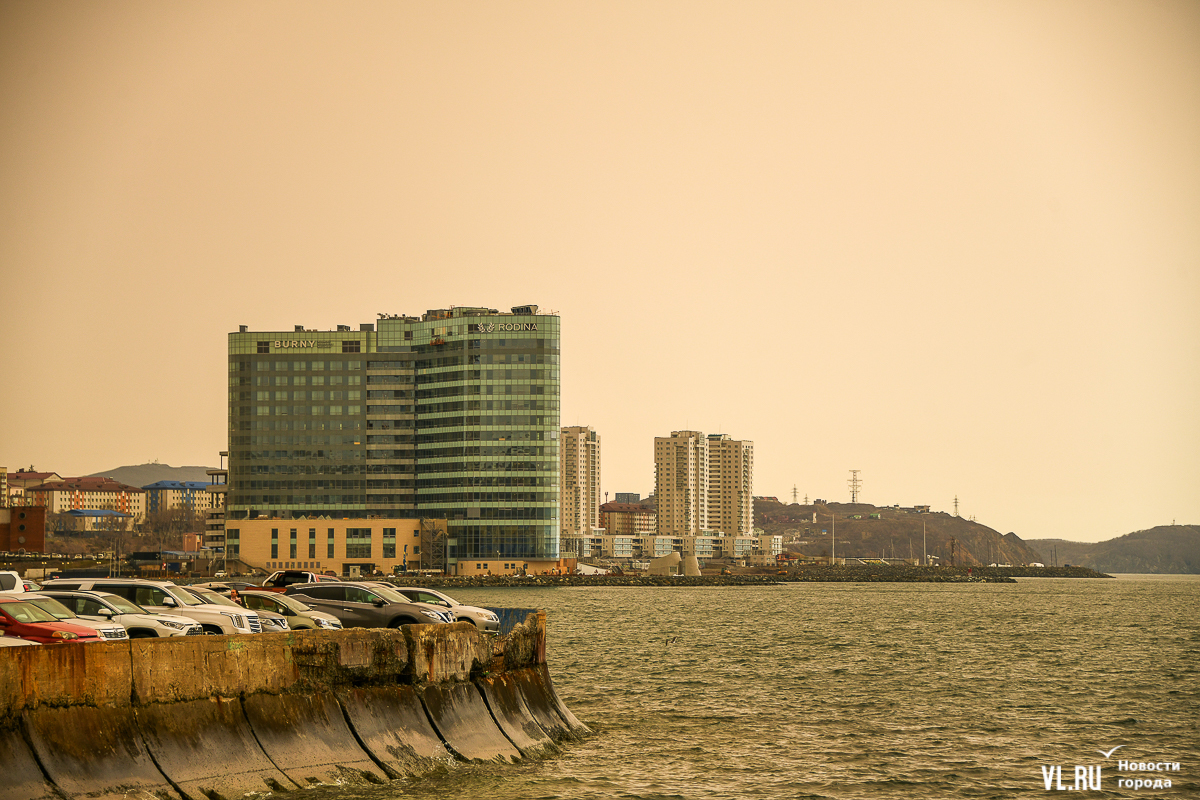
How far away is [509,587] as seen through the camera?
187 m

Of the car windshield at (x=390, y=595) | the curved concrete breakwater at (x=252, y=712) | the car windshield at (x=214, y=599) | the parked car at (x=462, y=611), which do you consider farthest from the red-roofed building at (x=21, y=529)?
the curved concrete breakwater at (x=252, y=712)

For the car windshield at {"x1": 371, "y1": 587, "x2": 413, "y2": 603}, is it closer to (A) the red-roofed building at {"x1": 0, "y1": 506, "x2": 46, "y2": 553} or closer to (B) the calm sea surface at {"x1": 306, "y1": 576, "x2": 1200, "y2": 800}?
(B) the calm sea surface at {"x1": 306, "y1": 576, "x2": 1200, "y2": 800}

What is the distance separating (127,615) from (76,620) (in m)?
4.01

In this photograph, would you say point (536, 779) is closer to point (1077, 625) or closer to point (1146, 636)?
point (1146, 636)

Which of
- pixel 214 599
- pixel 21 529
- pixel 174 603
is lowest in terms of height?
pixel 21 529

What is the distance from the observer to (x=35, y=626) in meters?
20.4

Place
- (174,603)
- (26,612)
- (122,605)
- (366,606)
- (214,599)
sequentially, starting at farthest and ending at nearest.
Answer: (366,606) < (214,599) < (174,603) < (122,605) < (26,612)

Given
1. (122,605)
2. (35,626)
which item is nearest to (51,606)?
(35,626)

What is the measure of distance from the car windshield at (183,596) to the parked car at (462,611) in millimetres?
7375

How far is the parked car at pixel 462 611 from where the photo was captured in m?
35.2

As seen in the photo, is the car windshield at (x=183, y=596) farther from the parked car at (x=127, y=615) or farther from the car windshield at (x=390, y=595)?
the car windshield at (x=390, y=595)

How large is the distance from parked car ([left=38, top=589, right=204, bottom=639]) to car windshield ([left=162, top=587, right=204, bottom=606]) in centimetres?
236

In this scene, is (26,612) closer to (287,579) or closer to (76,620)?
(76,620)

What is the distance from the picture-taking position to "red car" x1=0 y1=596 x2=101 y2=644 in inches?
796
